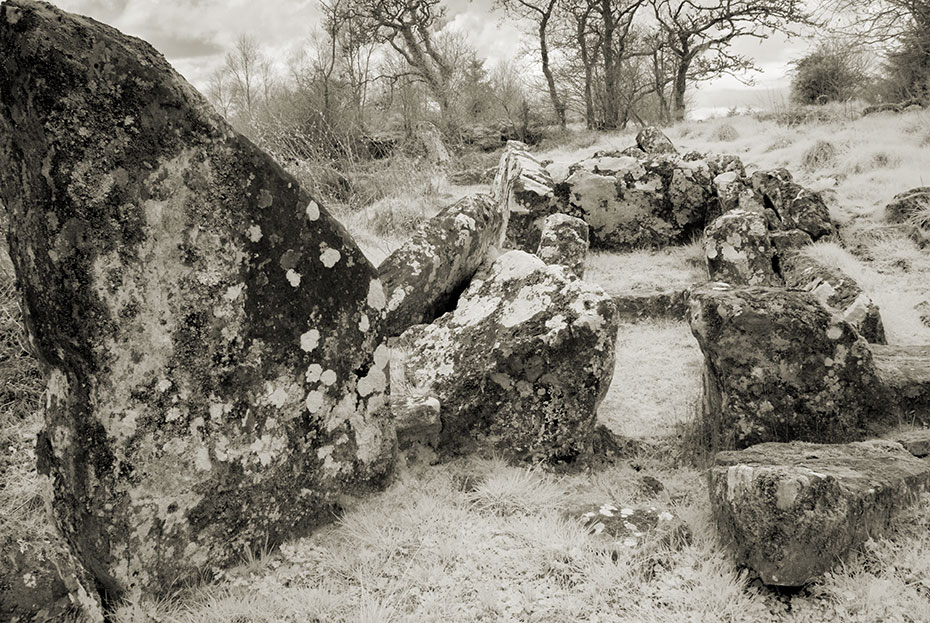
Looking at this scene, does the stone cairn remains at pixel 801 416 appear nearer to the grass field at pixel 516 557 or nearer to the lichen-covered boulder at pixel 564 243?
the grass field at pixel 516 557

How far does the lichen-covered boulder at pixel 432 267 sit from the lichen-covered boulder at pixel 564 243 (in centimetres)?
182

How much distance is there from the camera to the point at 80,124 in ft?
6.75

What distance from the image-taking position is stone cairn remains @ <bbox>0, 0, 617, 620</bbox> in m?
2.05

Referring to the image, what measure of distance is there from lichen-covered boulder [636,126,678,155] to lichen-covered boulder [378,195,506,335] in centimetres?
757

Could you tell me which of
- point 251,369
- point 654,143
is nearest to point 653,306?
point 251,369

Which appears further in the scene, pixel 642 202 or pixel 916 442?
pixel 642 202

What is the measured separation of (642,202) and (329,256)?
6813 millimetres

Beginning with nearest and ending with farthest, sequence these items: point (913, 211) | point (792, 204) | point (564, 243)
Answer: point (564, 243)
point (913, 211)
point (792, 204)

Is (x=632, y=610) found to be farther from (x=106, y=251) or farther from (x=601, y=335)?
(x=106, y=251)

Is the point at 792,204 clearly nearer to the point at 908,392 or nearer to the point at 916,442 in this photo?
the point at 908,392

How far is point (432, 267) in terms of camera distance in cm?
502

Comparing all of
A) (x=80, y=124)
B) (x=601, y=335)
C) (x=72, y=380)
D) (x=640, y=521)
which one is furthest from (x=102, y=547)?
(x=601, y=335)

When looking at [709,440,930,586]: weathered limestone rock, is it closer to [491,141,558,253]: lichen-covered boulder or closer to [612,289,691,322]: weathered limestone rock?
[612,289,691,322]: weathered limestone rock

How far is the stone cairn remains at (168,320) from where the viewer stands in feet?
6.73
